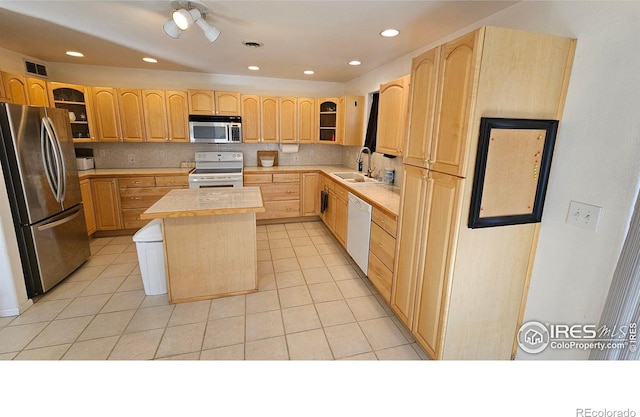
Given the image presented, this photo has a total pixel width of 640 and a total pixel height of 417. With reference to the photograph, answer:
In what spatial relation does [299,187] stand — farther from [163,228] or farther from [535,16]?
[535,16]

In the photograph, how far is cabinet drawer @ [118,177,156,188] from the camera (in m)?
3.97

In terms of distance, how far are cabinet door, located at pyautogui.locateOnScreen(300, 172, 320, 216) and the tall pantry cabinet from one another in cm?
273

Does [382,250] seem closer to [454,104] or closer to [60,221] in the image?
[454,104]

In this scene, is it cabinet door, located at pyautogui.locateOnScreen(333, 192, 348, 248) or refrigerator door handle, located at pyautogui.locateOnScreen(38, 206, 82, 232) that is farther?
cabinet door, located at pyautogui.locateOnScreen(333, 192, 348, 248)

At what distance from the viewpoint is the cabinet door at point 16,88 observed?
119 inches

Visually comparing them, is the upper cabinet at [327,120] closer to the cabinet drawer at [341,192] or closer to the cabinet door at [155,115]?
the cabinet drawer at [341,192]

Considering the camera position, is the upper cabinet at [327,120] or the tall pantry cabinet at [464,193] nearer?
the tall pantry cabinet at [464,193]

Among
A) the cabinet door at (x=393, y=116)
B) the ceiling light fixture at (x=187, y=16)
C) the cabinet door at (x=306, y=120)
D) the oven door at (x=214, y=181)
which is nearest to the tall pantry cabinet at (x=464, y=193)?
the cabinet door at (x=393, y=116)

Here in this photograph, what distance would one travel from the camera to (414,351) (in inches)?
81.3

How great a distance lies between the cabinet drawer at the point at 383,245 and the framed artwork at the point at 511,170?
0.83 meters

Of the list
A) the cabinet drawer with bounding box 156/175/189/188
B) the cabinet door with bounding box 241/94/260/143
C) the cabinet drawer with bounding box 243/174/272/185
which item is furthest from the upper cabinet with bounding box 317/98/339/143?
the cabinet drawer with bounding box 156/175/189/188

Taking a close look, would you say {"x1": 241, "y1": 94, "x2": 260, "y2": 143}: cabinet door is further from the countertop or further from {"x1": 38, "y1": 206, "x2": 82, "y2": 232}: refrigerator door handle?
{"x1": 38, "y1": 206, "x2": 82, "y2": 232}: refrigerator door handle

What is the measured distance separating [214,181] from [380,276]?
281 cm

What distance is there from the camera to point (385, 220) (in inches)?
96.0
